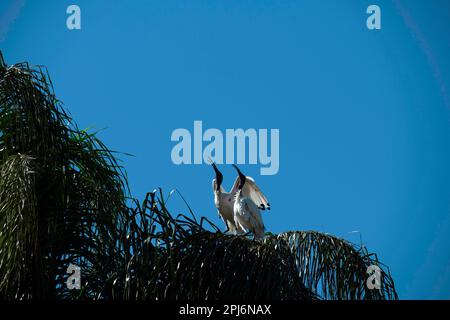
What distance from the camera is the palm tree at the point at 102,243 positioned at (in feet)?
28.3

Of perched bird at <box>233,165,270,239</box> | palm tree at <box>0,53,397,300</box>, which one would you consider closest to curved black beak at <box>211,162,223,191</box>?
perched bird at <box>233,165,270,239</box>

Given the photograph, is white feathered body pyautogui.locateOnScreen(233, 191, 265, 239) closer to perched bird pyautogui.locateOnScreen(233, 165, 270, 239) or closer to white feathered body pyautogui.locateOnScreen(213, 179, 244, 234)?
perched bird pyautogui.locateOnScreen(233, 165, 270, 239)

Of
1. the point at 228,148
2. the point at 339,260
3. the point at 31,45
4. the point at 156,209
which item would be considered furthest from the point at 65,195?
the point at 31,45

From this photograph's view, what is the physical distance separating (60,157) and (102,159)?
0.47 m

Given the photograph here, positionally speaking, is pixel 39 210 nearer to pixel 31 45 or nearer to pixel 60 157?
pixel 60 157

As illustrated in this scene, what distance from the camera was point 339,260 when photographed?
9656mm

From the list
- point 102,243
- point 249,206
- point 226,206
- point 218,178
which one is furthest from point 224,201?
point 102,243

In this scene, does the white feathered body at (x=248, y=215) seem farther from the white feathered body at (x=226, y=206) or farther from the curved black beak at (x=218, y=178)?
the curved black beak at (x=218, y=178)

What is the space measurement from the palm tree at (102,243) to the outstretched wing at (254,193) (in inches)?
162

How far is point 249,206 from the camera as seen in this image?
44.5ft

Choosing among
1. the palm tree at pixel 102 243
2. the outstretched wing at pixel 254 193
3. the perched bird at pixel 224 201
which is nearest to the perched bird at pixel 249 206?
the outstretched wing at pixel 254 193

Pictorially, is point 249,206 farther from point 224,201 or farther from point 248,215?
point 224,201

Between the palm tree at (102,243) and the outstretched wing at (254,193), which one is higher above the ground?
the outstretched wing at (254,193)
